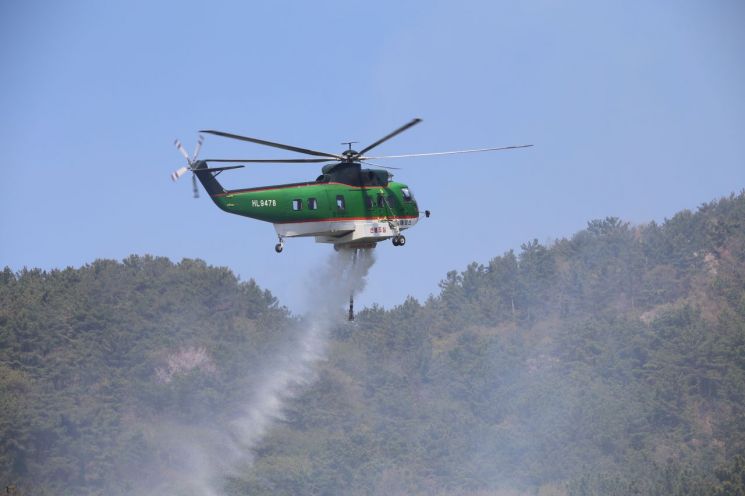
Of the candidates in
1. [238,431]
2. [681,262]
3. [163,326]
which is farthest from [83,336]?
[681,262]

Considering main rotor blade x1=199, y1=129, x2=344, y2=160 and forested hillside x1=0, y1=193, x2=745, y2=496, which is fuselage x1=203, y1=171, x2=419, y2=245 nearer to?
main rotor blade x1=199, y1=129, x2=344, y2=160

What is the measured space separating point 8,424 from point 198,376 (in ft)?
62.2

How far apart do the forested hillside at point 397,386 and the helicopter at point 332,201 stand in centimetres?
4515

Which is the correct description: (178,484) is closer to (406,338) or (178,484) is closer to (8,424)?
(8,424)

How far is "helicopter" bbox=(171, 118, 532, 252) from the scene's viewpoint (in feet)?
159

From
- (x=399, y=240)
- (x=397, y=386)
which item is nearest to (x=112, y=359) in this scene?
(x=397, y=386)

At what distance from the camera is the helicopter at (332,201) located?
159 ft

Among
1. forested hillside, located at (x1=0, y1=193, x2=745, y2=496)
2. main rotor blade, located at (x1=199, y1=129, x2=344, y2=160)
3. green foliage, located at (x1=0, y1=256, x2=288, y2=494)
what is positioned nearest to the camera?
main rotor blade, located at (x1=199, y1=129, x2=344, y2=160)

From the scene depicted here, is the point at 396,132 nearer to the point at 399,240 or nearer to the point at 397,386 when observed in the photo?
the point at 399,240

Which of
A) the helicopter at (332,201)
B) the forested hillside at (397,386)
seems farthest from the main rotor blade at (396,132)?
the forested hillside at (397,386)

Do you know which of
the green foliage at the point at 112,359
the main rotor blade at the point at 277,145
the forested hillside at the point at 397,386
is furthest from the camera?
the forested hillside at the point at 397,386

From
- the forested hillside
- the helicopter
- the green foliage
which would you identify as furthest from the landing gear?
the green foliage

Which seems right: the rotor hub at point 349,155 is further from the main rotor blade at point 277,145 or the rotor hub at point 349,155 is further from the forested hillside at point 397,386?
the forested hillside at point 397,386

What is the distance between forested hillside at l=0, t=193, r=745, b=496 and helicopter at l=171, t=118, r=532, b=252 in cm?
4515
